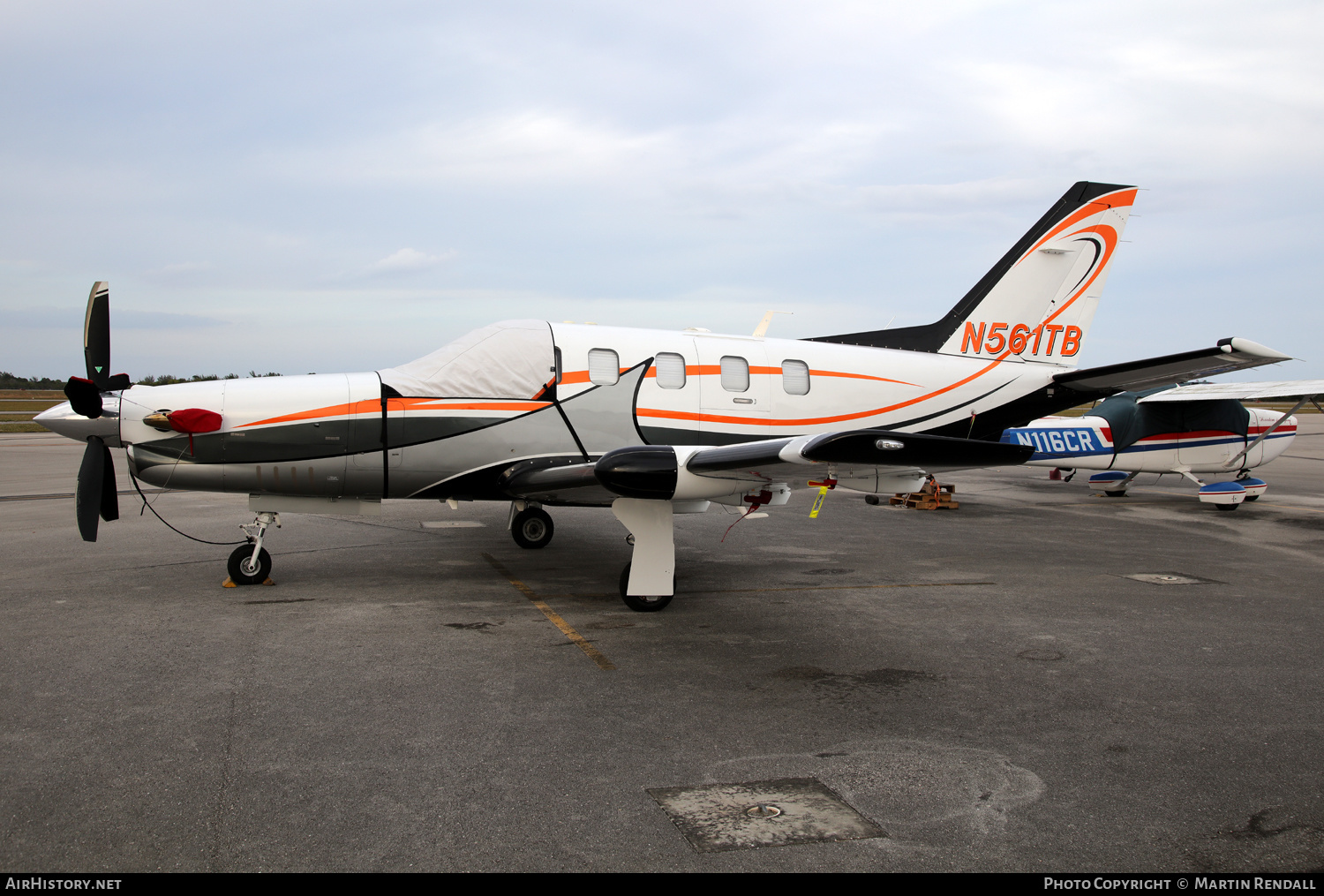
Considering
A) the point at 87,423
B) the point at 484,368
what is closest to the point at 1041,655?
the point at 484,368

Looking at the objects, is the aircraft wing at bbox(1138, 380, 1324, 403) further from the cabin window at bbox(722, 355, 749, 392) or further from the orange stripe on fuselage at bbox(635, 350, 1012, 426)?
the cabin window at bbox(722, 355, 749, 392)

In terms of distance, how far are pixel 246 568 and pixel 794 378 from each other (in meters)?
6.20

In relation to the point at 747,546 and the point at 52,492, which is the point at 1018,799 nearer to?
the point at 747,546

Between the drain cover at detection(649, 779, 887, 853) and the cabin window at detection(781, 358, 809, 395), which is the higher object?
the cabin window at detection(781, 358, 809, 395)

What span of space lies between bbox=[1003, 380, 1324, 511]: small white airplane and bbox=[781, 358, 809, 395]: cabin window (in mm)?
8013

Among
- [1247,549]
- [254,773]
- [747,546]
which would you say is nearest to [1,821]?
[254,773]

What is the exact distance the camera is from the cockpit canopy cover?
839 centimetres

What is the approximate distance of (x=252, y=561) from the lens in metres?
8.35

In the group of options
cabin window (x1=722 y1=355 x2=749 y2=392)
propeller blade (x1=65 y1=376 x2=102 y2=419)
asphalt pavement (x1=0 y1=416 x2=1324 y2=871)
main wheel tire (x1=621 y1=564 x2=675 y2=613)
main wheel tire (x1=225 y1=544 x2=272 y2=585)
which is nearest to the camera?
asphalt pavement (x1=0 y1=416 x2=1324 y2=871)

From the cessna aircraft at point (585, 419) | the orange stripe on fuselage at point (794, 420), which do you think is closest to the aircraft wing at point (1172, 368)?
the cessna aircraft at point (585, 419)

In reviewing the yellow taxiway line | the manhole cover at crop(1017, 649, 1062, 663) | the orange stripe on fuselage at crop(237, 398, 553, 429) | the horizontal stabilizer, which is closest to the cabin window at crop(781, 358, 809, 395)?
the orange stripe on fuselage at crop(237, 398, 553, 429)

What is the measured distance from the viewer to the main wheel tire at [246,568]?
8328 millimetres

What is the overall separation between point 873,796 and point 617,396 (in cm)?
549

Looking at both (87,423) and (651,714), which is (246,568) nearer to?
(87,423)
